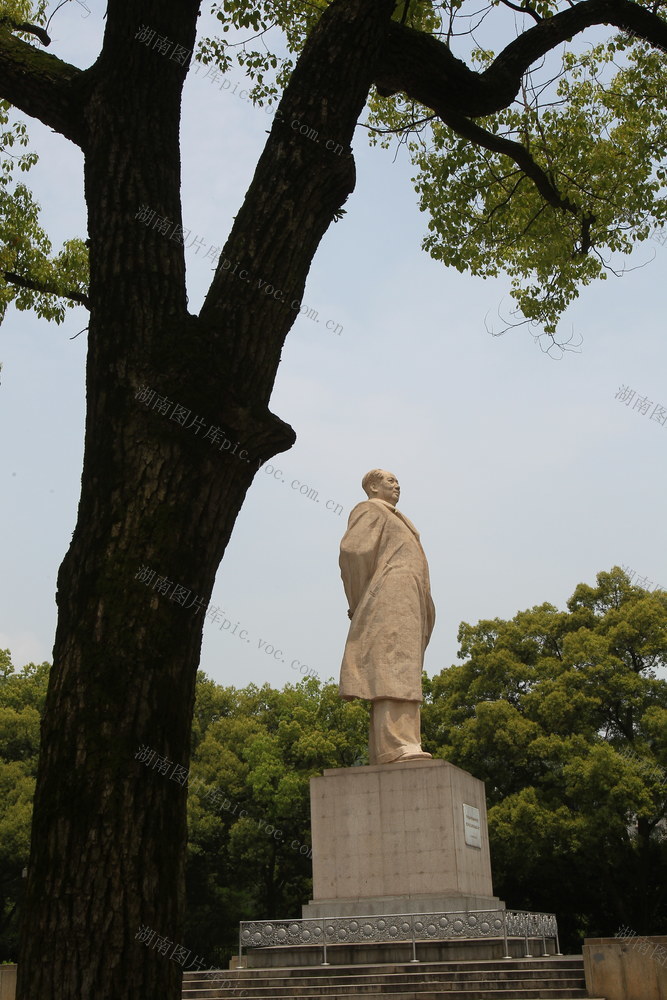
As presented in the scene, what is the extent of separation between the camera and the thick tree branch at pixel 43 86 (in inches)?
164

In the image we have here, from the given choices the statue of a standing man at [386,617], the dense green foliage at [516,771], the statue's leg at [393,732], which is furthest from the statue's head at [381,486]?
the dense green foliage at [516,771]

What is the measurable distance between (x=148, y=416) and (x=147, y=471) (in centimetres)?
20

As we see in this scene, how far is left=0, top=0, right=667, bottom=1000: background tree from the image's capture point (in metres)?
2.87

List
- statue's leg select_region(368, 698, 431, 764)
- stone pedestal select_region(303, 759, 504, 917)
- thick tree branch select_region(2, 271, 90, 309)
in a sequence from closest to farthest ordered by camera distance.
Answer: thick tree branch select_region(2, 271, 90, 309) → stone pedestal select_region(303, 759, 504, 917) → statue's leg select_region(368, 698, 431, 764)

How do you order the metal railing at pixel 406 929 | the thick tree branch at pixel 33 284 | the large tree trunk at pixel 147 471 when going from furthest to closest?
the metal railing at pixel 406 929, the thick tree branch at pixel 33 284, the large tree trunk at pixel 147 471

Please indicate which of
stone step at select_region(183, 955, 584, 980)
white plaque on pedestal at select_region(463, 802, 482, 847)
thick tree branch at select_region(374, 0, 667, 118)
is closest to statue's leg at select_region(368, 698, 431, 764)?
white plaque on pedestal at select_region(463, 802, 482, 847)

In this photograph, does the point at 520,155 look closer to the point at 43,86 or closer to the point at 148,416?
the point at 43,86

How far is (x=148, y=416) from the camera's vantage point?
3381 mm

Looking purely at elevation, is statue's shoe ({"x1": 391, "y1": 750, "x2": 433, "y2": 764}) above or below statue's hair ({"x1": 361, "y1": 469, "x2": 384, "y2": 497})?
below

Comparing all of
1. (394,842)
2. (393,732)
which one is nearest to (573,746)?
(393,732)

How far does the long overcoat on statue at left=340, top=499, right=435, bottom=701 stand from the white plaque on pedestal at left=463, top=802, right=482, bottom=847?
1322mm

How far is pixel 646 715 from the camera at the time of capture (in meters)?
22.0

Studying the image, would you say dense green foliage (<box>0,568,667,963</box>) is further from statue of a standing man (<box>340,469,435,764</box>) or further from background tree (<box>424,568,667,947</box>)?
statue of a standing man (<box>340,469,435,764</box>)

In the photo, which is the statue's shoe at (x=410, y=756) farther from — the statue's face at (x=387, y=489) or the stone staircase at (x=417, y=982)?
the statue's face at (x=387, y=489)
